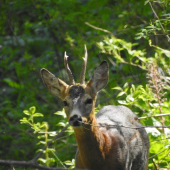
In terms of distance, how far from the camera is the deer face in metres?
3.17

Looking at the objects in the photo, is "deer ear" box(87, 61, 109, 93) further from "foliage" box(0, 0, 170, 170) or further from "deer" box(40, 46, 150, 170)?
"foliage" box(0, 0, 170, 170)

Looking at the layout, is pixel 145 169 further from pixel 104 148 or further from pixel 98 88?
pixel 98 88

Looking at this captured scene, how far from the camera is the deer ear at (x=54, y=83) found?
3.78m

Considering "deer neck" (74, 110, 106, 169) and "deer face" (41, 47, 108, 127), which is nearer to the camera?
"deer face" (41, 47, 108, 127)

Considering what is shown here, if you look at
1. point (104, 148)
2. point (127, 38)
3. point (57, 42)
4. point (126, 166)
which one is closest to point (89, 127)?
point (104, 148)

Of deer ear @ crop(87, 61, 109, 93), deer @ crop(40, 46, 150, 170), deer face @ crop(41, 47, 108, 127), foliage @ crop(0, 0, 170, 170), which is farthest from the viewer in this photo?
foliage @ crop(0, 0, 170, 170)

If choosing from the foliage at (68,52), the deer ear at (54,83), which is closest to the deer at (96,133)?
the deer ear at (54,83)

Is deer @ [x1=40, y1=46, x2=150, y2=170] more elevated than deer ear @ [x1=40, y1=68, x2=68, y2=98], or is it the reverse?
deer ear @ [x1=40, y1=68, x2=68, y2=98]

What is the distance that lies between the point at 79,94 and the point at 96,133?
41cm

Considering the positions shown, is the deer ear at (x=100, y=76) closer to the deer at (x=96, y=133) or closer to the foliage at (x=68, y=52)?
the deer at (x=96, y=133)

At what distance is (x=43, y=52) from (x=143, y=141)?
4.63 m

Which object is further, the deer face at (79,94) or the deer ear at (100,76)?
the deer ear at (100,76)

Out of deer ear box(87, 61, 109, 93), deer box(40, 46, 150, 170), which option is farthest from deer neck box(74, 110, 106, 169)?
deer ear box(87, 61, 109, 93)

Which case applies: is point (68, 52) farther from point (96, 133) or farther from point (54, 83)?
point (96, 133)
